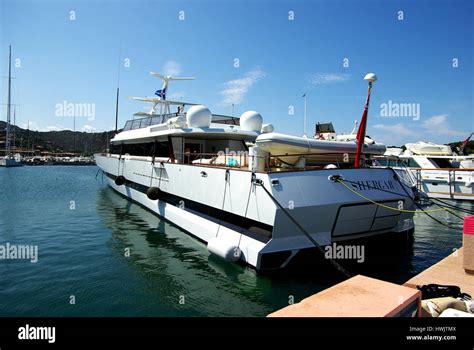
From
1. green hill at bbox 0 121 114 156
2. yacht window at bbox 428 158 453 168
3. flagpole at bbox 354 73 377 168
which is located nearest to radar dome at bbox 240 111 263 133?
flagpole at bbox 354 73 377 168

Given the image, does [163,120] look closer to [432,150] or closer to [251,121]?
[251,121]

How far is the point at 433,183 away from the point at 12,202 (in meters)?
32.9

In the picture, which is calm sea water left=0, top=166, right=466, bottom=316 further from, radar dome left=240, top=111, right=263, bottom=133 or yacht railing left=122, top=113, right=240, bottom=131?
yacht railing left=122, top=113, right=240, bottom=131

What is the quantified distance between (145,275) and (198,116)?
294 inches

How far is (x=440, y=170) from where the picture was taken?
27266 millimetres

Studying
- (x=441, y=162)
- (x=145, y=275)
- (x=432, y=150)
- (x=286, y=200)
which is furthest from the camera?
(x=432, y=150)

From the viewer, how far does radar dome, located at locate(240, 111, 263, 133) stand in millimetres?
14598

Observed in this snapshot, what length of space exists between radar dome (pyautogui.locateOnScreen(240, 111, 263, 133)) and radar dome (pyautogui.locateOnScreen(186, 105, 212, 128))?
6.23 feet

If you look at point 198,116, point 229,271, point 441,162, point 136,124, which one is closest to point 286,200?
point 229,271

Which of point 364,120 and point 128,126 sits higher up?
point 128,126

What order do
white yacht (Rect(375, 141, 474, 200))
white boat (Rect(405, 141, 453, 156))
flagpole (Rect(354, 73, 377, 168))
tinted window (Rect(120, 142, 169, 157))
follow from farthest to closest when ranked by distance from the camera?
white boat (Rect(405, 141, 453, 156))
white yacht (Rect(375, 141, 474, 200))
tinted window (Rect(120, 142, 169, 157))
flagpole (Rect(354, 73, 377, 168))

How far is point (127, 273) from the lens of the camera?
8219mm

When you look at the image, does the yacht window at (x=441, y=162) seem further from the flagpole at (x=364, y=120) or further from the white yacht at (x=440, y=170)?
the flagpole at (x=364, y=120)

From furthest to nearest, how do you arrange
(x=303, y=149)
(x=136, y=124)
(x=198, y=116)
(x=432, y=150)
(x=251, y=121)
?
(x=432, y=150)
(x=136, y=124)
(x=251, y=121)
(x=198, y=116)
(x=303, y=149)
